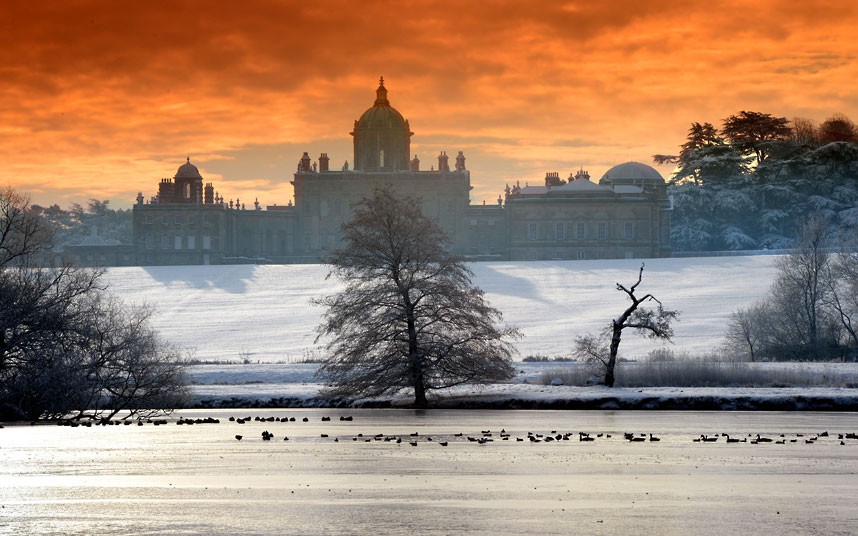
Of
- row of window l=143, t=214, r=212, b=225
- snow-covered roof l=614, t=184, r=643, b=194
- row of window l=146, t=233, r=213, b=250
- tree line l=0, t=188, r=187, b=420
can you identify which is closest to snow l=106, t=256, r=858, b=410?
tree line l=0, t=188, r=187, b=420

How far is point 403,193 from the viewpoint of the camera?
129 meters

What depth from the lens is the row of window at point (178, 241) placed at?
131000 millimetres

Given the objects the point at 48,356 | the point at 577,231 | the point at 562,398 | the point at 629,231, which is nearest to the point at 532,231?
the point at 577,231

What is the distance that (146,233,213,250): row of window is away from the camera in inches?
5157

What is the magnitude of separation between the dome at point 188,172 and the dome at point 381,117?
16637mm

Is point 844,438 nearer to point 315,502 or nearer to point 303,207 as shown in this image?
point 315,502

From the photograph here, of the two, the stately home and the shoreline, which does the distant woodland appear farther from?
the shoreline

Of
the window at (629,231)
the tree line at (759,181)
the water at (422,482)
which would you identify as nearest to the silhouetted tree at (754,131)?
the tree line at (759,181)

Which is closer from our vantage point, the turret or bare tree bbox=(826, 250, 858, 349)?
bare tree bbox=(826, 250, 858, 349)

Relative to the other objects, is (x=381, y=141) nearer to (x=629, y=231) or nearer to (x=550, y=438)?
(x=629, y=231)

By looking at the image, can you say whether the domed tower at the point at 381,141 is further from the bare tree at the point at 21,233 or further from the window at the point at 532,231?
the bare tree at the point at 21,233

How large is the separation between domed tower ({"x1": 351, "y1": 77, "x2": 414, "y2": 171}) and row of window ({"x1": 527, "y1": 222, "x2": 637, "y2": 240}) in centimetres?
1622

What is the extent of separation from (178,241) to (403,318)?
9703 cm

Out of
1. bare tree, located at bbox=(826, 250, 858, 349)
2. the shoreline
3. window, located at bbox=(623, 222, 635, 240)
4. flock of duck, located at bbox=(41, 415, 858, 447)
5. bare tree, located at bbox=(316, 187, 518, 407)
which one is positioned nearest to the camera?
flock of duck, located at bbox=(41, 415, 858, 447)
